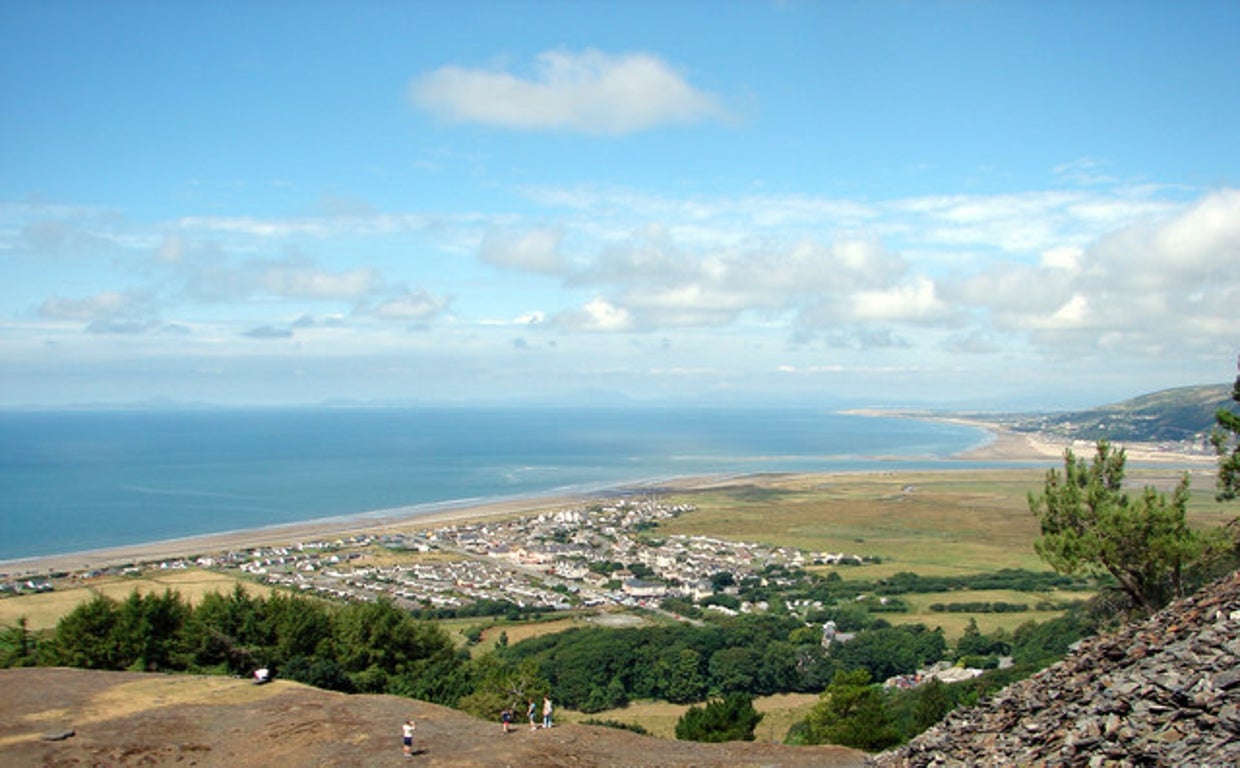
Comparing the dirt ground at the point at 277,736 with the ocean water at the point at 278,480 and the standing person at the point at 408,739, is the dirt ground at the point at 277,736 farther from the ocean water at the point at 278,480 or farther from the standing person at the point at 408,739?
the ocean water at the point at 278,480

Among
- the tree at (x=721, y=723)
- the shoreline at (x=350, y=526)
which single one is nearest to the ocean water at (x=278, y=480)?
the shoreline at (x=350, y=526)

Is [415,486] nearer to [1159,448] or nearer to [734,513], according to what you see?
[734,513]

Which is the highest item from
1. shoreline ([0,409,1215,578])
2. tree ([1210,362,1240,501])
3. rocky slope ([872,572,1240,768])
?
tree ([1210,362,1240,501])

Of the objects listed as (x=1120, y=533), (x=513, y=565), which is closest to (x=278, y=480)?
(x=513, y=565)

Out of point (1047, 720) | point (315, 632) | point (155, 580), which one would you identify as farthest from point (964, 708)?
point (155, 580)

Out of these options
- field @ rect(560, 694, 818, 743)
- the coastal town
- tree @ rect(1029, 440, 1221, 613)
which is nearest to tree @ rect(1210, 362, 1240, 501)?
tree @ rect(1029, 440, 1221, 613)

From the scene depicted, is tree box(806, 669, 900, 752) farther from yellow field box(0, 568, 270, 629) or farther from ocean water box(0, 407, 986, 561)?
ocean water box(0, 407, 986, 561)
